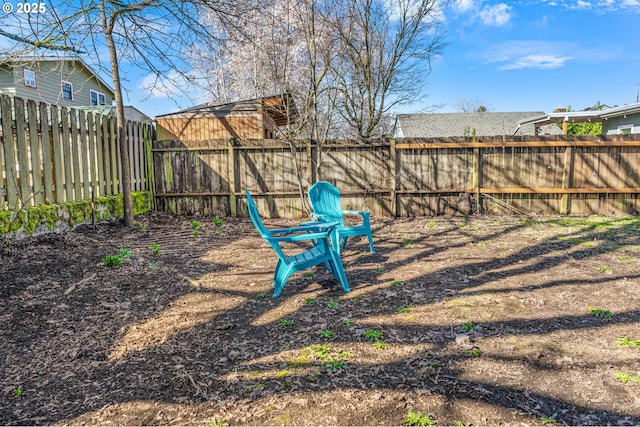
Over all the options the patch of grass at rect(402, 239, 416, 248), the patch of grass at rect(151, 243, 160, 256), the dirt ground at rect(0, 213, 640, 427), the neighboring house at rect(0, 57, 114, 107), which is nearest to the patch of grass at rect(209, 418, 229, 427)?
the dirt ground at rect(0, 213, 640, 427)

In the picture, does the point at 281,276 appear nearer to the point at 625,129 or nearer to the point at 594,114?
the point at 625,129

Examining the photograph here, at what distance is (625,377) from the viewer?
205 cm

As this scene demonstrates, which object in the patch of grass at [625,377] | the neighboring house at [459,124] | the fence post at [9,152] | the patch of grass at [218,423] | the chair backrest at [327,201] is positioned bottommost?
→ the patch of grass at [218,423]

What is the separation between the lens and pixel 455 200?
8102 mm

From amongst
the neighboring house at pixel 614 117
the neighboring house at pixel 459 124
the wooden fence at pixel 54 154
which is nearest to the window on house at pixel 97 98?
the wooden fence at pixel 54 154

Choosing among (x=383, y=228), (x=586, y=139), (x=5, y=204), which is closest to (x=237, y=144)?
(x=383, y=228)

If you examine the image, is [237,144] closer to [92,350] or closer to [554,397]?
[92,350]

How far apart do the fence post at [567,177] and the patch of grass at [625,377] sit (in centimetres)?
676

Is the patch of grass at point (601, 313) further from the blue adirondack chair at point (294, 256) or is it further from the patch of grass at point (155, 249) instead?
the patch of grass at point (155, 249)

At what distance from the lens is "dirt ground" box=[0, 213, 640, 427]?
6.07 ft

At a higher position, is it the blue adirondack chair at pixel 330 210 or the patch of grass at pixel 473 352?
the blue adirondack chair at pixel 330 210

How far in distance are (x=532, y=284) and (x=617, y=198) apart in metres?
5.85

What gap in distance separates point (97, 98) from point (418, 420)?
2205cm

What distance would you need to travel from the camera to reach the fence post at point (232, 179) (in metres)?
8.05
